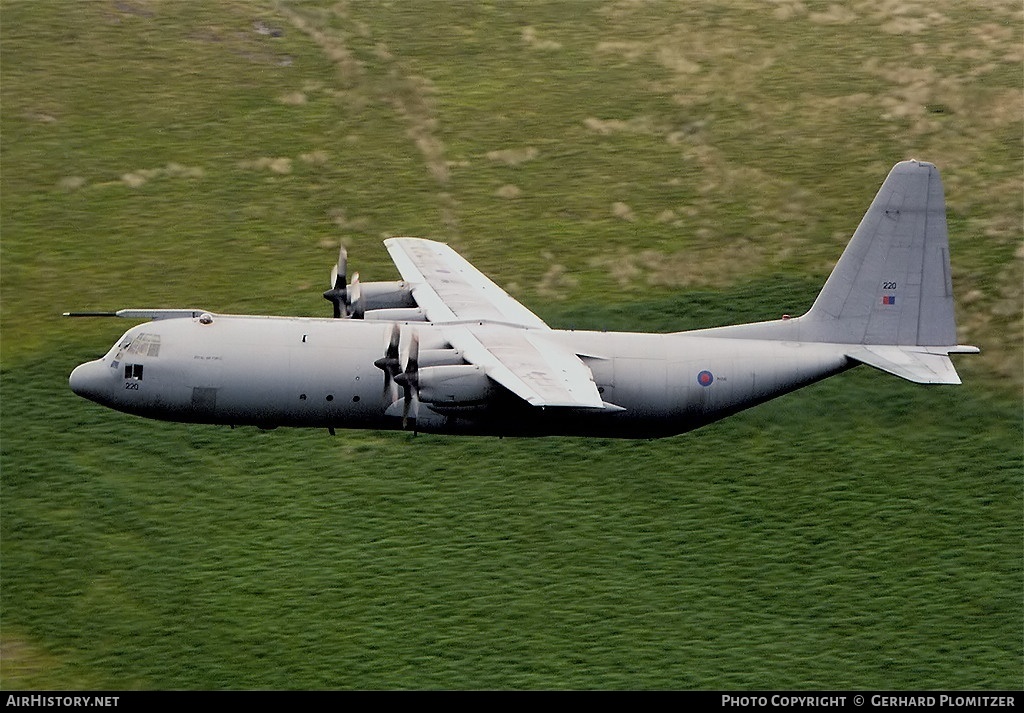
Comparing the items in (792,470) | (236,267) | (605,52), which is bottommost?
(792,470)

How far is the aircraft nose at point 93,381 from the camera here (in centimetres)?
3991

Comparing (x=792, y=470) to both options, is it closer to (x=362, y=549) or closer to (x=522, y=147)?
(x=362, y=549)

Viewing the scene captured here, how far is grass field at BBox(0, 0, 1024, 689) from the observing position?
41.2 metres

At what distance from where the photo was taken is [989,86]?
66.7 meters

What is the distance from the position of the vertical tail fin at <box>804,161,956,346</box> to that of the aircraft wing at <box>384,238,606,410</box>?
8.22 metres

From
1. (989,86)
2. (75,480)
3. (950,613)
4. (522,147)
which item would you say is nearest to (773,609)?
(950,613)

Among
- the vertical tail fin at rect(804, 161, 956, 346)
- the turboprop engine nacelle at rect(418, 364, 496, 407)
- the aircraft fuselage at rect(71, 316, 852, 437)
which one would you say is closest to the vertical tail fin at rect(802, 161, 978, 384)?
the vertical tail fin at rect(804, 161, 956, 346)

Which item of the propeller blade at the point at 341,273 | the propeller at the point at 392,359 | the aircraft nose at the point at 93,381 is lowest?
the aircraft nose at the point at 93,381

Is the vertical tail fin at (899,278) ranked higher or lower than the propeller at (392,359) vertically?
higher

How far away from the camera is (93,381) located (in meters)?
40.0

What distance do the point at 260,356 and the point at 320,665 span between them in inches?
342

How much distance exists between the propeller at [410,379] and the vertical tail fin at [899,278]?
1167 cm
